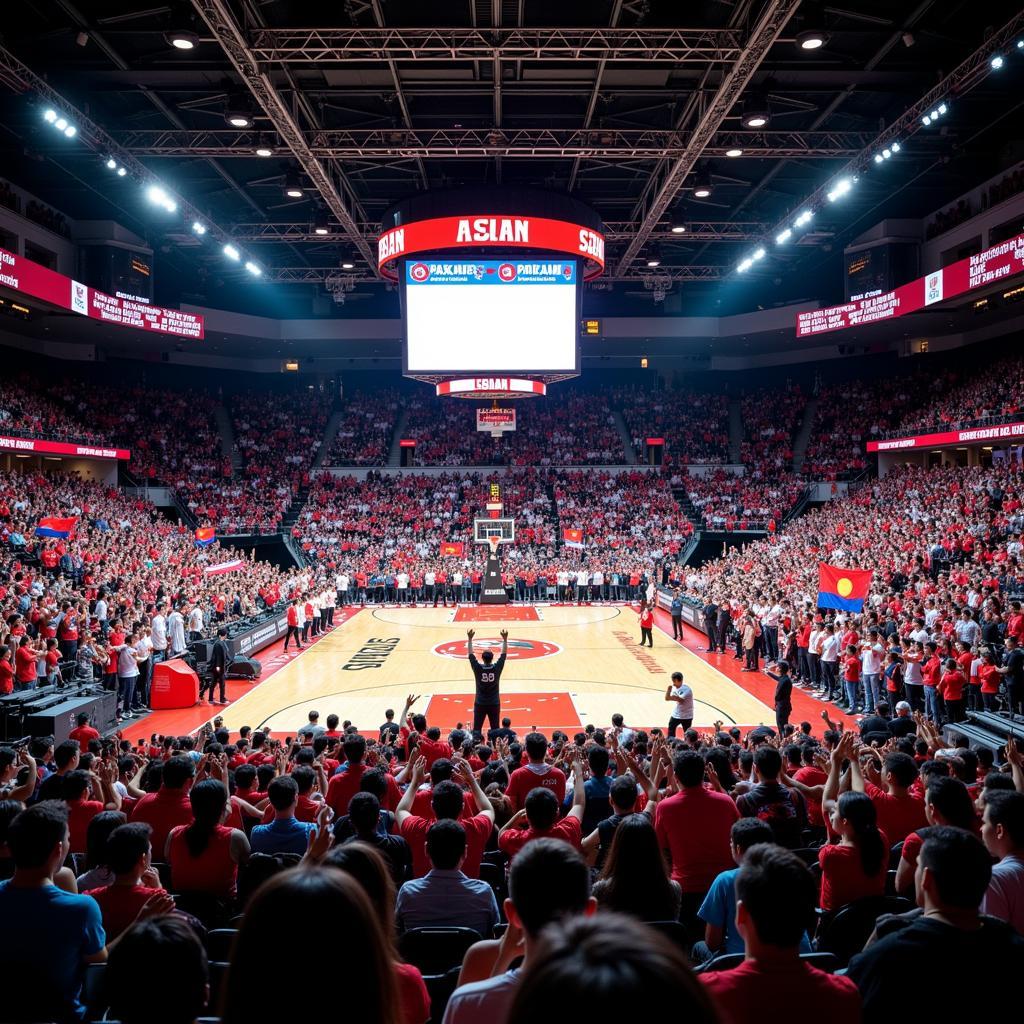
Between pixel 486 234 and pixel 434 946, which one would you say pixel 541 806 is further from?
pixel 486 234

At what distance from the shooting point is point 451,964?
12.2 feet

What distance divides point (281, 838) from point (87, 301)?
28932mm

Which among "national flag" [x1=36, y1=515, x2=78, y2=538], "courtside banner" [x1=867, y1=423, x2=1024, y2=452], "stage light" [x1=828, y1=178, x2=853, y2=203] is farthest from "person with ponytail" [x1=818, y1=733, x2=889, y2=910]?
"courtside banner" [x1=867, y1=423, x2=1024, y2=452]

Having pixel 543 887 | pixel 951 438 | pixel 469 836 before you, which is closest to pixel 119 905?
pixel 469 836

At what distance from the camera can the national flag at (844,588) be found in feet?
54.4

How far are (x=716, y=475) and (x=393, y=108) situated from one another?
27262 millimetres

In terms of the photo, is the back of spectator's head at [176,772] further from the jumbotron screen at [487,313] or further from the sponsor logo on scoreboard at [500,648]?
the jumbotron screen at [487,313]

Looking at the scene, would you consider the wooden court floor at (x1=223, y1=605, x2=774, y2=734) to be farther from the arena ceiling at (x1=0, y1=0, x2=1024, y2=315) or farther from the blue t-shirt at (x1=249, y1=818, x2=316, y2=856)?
the arena ceiling at (x1=0, y1=0, x2=1024, y2=315)

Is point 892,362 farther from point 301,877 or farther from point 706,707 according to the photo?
point 301,877

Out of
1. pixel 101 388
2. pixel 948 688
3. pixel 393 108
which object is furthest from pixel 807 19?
pixel 101 388

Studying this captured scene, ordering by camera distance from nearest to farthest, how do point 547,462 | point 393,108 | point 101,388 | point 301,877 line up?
point 301,877, point 393,108, point 101,388, point 547,462

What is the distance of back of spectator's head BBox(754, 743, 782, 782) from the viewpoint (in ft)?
18.5

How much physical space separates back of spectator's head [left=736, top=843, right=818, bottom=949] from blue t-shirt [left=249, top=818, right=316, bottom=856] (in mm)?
3571

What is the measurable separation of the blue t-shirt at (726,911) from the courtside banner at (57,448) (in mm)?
30596
